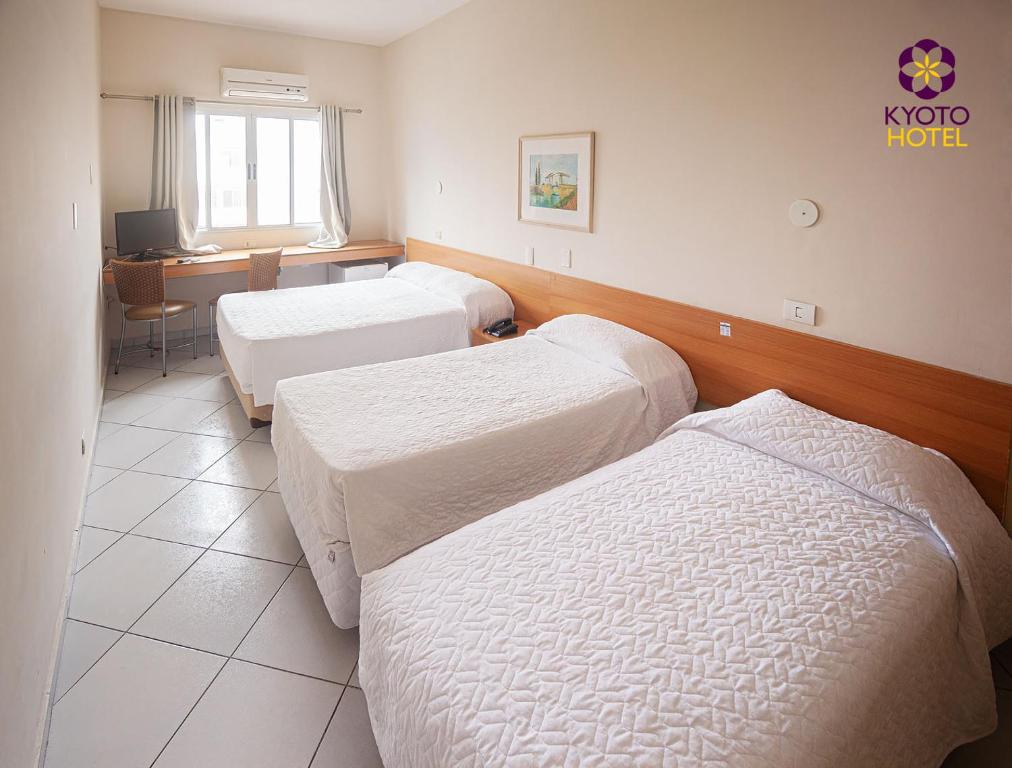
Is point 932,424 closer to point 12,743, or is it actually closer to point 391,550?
point 391,550

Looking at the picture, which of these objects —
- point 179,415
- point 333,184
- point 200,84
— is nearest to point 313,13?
point 200,84

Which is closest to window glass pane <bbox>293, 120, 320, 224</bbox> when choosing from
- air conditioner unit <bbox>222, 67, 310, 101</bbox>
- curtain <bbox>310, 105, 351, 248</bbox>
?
curtain <bbox>310, 105, 351, 248</bbox>

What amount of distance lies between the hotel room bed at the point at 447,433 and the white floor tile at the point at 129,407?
1704 mm

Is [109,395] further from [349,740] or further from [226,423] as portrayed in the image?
[349,740]

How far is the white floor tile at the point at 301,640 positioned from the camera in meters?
2.01

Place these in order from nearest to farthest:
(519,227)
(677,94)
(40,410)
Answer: (40,410)
(677,94)
(519,227)

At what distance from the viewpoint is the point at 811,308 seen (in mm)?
2482

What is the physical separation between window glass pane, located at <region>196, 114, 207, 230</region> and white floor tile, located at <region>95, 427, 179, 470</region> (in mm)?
2396

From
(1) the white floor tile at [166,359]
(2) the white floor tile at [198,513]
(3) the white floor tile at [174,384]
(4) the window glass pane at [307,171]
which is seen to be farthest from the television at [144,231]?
(2) the white floor tile at [198,513]

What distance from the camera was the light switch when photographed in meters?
2.49

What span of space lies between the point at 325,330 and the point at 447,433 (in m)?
1.69

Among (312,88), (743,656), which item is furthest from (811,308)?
(312,88)

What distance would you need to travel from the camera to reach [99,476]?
3129mm

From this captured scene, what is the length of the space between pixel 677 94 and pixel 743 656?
97.1 inches
